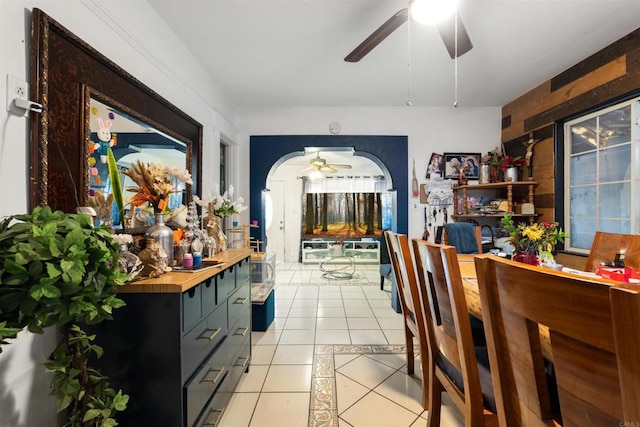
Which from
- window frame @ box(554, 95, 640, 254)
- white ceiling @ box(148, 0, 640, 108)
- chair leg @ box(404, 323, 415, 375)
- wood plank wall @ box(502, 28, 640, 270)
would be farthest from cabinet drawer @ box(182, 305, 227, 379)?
wood plank wall @ box(502, 28, 640, 270)

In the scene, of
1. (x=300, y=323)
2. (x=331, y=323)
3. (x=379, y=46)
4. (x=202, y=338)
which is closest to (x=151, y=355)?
(x=202, y=338)

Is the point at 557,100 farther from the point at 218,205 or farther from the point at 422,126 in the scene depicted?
the point at 218,205

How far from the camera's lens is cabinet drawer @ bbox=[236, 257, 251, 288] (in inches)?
69.6

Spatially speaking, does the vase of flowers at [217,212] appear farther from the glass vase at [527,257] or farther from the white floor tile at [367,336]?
the glass vase at [527,257]

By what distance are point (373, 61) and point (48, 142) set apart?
233cm

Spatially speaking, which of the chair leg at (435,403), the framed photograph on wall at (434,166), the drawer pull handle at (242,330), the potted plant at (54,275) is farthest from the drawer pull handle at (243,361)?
the framed photograph on wall at (434,166)

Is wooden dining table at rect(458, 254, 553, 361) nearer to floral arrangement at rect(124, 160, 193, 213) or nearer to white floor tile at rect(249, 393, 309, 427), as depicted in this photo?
white floor tile at rect(249, 393, 309, 427)

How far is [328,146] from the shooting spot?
11.1 feet

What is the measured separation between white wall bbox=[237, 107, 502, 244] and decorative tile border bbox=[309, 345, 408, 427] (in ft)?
5.54

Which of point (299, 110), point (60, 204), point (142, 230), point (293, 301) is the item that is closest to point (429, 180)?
point (299, 110)

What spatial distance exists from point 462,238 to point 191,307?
242 cm

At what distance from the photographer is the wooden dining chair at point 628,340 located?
39 cm

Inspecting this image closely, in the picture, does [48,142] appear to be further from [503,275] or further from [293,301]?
[293,301]

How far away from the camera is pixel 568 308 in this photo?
0.50 metres
